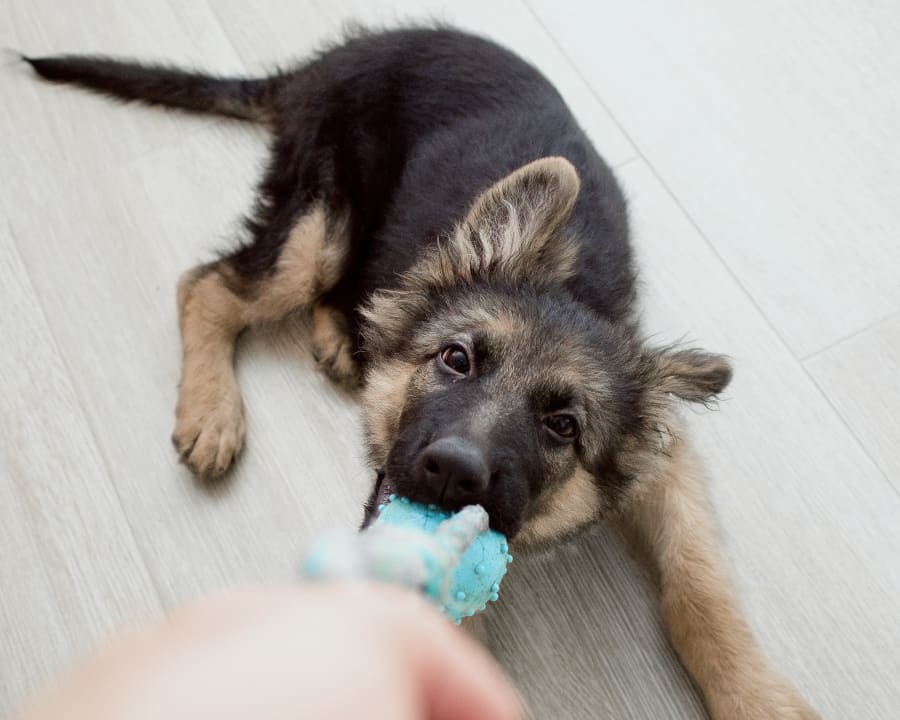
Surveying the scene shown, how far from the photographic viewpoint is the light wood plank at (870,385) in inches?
95.6

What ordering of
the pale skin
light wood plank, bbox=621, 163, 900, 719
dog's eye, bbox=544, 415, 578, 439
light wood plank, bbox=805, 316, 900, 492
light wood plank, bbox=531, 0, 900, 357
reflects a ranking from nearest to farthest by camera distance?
the pale skin, dog's eye, bbox=544, 415, 578, 439, light wood plank, bbox=621, 163, 900, 719, light wood plank, bbox=805, 316, 900, 492, light wood plank, bbox=531, 0, 900, 357

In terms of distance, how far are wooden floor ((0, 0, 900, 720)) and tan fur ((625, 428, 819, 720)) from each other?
12cm

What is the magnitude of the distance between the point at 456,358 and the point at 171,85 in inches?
68.0

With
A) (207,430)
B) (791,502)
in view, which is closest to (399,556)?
(207,430)

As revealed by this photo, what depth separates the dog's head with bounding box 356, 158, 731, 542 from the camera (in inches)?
67.5

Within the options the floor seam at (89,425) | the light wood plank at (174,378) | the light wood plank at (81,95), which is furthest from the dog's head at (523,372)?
the light wood plank at (81,95)

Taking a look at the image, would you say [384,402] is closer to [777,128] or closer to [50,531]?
[50,531]

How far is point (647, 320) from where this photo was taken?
264 cm

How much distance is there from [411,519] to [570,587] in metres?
0.94

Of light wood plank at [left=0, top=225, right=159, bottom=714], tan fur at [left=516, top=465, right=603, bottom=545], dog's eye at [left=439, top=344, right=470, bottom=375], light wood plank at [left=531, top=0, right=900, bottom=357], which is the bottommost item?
light wood plank at [left=0, top=225, right=159, bottom=714]

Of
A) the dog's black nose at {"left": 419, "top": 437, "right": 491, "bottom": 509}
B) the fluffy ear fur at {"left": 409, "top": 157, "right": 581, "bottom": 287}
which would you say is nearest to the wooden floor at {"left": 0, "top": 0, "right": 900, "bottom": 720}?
the fluffy ear fur at {"left": 409, "top": 157, "right": 581, "bottom": 287}

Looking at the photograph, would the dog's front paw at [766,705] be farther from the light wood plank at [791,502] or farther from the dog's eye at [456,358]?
the dog's eye at [456,358]

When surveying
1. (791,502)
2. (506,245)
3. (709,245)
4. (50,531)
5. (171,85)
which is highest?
(709,245)

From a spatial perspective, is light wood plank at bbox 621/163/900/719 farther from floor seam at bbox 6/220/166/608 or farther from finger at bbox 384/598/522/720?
finger at bbox 384/598/522/720
